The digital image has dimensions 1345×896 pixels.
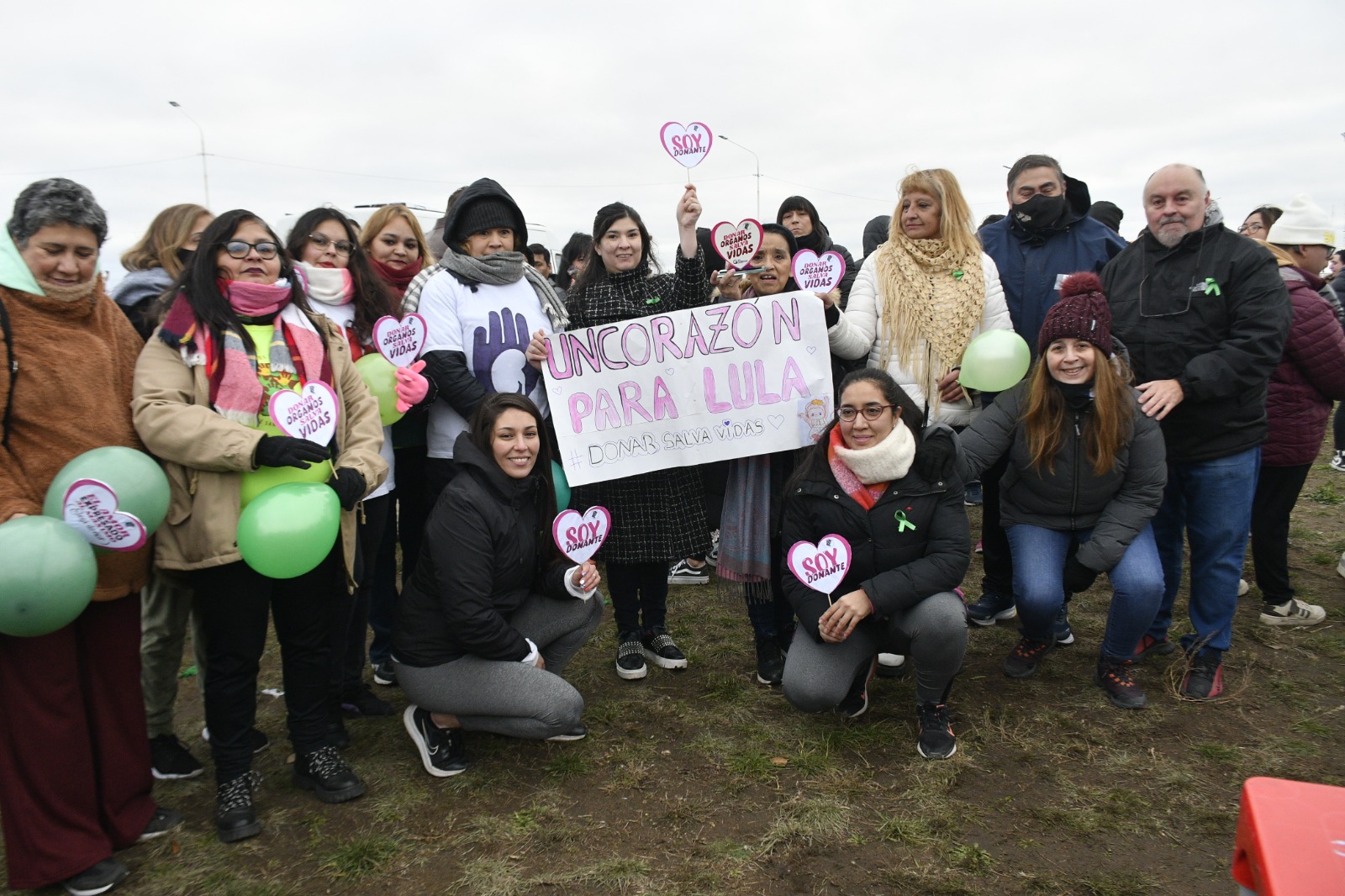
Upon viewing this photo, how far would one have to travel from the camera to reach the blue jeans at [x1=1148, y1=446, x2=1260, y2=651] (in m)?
3.93

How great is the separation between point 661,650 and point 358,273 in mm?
2395

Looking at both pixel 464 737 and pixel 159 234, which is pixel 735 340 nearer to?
pixel 464 737

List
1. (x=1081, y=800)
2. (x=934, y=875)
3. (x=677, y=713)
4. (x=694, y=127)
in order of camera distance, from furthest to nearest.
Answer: (x=694, y=127) → (x=677, y=713) → (x=1081, y=800) → (x=934, y=875)

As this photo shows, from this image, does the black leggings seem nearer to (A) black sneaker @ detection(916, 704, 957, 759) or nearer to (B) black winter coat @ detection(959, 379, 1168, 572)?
(A) black sneaker @ detection(916, 704, 957, 759)

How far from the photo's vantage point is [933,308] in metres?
4.22

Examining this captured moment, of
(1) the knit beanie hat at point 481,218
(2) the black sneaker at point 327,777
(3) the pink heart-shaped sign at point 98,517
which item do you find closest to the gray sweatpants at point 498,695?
(2) the black sneaker at point 327,777

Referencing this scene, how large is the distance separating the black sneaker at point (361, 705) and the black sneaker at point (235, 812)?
0.87m

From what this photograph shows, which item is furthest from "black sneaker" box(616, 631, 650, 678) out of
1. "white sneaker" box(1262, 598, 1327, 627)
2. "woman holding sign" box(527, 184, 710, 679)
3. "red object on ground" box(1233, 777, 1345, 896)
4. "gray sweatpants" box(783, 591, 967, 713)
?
"white sneaker" box(1262, 598, 1327, 627)

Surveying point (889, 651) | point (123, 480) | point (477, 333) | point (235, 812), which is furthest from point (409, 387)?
point (889, 651)

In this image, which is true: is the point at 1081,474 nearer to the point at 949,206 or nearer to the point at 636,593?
the point at 949,206

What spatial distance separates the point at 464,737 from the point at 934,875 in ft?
6.91

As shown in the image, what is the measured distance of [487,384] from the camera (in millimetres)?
4031

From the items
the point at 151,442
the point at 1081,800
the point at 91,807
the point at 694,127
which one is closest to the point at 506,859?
the point at 91,807

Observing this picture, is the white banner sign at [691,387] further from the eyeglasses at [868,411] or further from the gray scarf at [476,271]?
the eyeglasses at [868,411]
